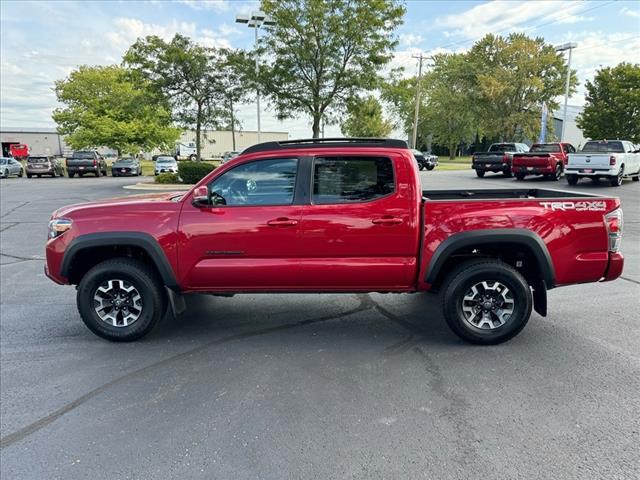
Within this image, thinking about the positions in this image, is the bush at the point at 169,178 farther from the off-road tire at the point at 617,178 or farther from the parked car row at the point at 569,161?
the off-road tire at the point at 617,178

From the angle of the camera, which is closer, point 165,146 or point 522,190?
point 522,190

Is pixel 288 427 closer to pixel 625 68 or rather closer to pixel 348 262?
pixel 348 262

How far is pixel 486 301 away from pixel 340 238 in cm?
149

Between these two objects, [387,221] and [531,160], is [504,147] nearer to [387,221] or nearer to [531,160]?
[531,160]

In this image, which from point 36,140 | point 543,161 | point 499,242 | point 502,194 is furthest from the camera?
point 36,140

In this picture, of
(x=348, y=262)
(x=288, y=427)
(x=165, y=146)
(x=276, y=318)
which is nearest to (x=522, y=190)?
→ (x=348, y=262)

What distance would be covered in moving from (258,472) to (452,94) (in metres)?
61.8

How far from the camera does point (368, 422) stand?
9.77 ft

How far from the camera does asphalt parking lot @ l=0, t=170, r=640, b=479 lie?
2.61 m

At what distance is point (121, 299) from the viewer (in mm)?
4316

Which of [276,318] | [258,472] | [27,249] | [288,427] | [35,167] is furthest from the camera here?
[35,167]

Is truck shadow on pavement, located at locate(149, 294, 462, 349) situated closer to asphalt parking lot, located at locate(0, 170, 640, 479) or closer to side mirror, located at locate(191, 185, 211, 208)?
asphalt parking lot, located at locate(0, 170, 640, 479)

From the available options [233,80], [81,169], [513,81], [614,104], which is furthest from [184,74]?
[513,81]

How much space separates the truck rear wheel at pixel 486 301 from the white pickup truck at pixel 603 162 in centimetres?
1715
